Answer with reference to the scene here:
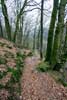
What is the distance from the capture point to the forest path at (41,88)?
284 inches

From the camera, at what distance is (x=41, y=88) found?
8.03 m

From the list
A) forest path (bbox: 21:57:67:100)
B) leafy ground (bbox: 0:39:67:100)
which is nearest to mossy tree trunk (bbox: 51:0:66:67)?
forest path (bbox: 21:57:67:100)

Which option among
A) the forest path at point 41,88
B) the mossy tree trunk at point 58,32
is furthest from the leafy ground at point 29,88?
the mossy tree trunk at point 58,32

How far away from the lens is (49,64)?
37.4 feet

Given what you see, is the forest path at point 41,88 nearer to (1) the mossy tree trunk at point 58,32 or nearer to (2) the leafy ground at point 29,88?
(2) the leafy ground at point 29,88

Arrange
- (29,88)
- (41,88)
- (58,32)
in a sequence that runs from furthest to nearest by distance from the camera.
Result: (58,32)
(41,88)
(29,88)

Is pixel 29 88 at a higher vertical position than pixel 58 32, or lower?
lower

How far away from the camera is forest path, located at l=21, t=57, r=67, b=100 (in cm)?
721

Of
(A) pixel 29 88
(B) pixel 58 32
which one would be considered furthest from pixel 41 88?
(B) pixel 58 32

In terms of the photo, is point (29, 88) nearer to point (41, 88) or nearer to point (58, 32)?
point (41, 88)

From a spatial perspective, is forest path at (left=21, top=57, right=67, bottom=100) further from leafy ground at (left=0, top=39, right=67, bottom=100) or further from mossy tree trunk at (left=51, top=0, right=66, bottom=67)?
mossy tree trunk at (left=51, top=0, right=66, bottom=67)

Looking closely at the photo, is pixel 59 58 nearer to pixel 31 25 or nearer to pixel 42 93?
pixel 42 93

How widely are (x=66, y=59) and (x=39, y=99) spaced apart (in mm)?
3981

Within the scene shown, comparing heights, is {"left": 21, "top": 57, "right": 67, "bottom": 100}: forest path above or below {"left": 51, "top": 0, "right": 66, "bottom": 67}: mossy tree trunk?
below
